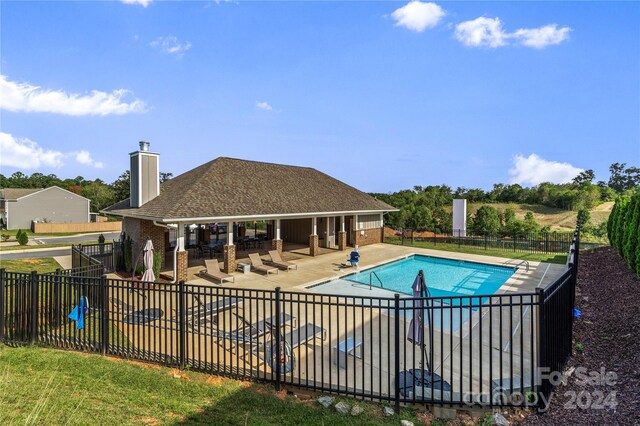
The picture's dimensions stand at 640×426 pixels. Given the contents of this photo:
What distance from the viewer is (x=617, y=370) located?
493 cm

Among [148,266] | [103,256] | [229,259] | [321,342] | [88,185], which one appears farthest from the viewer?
[88,185]

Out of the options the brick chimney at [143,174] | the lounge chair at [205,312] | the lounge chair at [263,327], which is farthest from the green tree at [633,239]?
the brick chimney at [143,174]

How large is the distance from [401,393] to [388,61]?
45.5 feet

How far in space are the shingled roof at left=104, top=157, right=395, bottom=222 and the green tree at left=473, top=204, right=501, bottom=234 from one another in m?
9.81

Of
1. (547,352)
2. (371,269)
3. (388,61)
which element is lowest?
(371,269)

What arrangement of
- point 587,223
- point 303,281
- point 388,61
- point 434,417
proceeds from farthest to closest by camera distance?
point 587,223 → point 388,61 → point 303,281 → point 434,417

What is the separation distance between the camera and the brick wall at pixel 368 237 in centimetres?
2352

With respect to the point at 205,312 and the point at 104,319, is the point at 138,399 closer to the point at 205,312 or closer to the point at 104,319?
the point at 205,312

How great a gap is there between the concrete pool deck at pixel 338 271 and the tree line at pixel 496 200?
24.2 feet

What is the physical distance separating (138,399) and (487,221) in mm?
29921

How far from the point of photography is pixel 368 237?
80.2ft

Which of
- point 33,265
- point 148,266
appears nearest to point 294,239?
point 148,266

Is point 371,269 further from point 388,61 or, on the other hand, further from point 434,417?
point 434,417

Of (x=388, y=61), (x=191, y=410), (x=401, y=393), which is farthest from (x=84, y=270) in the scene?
(x=388, y=61)
